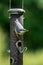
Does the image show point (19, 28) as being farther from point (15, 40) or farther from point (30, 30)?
point (30, 30)

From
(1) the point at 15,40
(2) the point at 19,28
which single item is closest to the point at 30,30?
(1) the point at 15,40

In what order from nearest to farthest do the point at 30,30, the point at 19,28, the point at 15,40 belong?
the point at 19,28 < the point at 15,40 < the point at 30,30

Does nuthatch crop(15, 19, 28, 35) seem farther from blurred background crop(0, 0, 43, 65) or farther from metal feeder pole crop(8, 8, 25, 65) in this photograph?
blurred background crop(0, 0, 43, 65)

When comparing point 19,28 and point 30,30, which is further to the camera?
point 30,30

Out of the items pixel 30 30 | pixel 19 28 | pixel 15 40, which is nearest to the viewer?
A: pixel 19 28

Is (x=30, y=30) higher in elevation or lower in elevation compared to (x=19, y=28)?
lower

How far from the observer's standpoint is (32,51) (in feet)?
14.2

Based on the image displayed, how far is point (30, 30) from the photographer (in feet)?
13.4

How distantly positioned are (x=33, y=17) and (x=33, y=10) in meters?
0.12

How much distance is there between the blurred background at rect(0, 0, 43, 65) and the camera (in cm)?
383

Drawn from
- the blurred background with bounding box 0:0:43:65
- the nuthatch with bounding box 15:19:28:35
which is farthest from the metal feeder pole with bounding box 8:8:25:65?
the blurred background with bounding box 0:0:43:65

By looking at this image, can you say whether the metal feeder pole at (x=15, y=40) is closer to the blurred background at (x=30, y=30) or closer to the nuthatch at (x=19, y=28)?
the nuthatch at (x=19, y=28)

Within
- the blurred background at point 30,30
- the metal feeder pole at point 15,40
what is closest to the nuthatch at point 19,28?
the metal feeder pole at point 15,40

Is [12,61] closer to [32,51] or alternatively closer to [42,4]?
[42,4]
